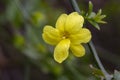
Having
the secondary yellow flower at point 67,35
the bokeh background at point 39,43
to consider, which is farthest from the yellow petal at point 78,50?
the bokeh background at point 39,43

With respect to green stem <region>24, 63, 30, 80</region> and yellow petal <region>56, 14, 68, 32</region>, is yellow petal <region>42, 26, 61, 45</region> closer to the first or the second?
yellow petal <region>56, 14, 68, 32</region>

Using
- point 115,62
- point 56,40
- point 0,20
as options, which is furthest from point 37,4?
point 56,40

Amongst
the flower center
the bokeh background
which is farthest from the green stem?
the flower center

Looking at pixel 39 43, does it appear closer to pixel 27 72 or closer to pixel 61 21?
pixel 27 72

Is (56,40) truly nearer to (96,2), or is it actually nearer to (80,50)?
(80,50)

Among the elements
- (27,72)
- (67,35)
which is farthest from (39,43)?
(67,35)
